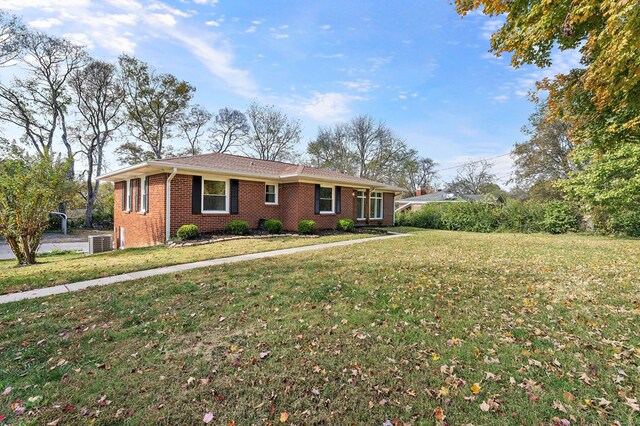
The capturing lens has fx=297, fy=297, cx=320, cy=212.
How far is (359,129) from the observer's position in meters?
36.3

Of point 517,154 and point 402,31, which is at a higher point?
point 402,31

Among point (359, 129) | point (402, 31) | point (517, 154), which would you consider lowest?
point (517, 154)

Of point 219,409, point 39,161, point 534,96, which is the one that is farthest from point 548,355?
point 39,161

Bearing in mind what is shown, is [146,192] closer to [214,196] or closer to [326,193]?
[214,196]

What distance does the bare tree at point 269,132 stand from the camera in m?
34.6

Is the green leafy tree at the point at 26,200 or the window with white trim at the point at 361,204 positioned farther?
the window with white trim at the point at 361,204

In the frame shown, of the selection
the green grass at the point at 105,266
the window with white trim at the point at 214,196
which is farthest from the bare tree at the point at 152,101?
the green grass at the point at 105,266

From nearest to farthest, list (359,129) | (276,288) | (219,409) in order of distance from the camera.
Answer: (219,409) < (276,288) < (359,129)

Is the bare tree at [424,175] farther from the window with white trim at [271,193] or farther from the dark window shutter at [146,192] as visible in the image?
the dark window shutter at [146,192]

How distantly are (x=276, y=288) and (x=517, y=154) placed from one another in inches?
1168

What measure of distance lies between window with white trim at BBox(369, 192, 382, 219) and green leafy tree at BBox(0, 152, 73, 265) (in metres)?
15.1

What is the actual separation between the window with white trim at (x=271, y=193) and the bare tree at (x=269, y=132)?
68.6 ft

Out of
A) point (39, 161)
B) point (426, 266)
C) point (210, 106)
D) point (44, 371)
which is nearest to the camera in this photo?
point (44, 371)

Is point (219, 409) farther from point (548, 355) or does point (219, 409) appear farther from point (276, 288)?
point (548, 355)
